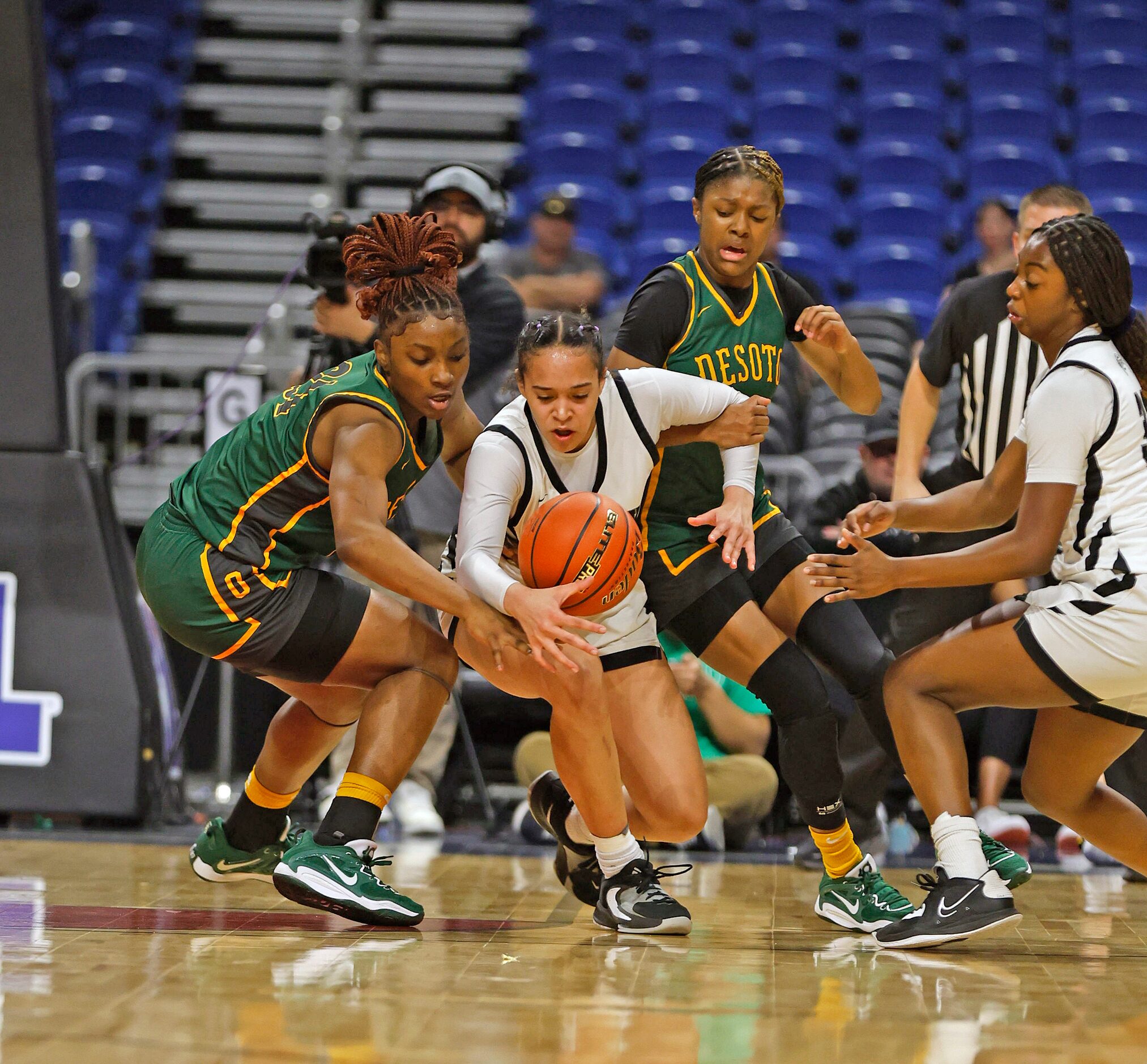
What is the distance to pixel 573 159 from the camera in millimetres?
10805

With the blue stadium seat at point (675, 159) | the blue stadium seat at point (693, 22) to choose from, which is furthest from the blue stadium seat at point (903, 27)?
the blue stadium seat at point (675, 159)

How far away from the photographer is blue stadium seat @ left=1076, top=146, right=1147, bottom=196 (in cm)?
1021

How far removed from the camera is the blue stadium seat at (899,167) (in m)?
10.6

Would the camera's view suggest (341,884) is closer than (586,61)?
Yes

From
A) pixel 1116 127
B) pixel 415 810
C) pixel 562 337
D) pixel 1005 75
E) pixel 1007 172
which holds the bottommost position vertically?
pixel 415 810

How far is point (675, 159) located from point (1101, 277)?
761 centimetres

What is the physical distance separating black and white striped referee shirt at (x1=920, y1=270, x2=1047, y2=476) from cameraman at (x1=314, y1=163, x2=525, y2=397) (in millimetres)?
1622

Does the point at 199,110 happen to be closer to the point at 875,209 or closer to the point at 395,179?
the point at 395,179

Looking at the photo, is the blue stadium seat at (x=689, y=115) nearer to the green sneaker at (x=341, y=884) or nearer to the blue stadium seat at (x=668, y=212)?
the blue stadium seat at (x=668, y=212)

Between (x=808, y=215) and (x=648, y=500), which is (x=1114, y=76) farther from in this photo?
(x=648, y=500)

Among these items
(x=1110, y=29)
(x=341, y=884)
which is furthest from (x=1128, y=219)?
(x=341, y=884)

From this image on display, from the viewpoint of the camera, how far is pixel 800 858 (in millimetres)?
4895

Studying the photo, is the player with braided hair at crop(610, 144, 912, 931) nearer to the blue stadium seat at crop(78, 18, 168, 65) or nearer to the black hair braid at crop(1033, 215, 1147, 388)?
the black hair braid at crop(1033, 215, 1147, 388)

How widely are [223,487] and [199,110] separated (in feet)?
28.5
